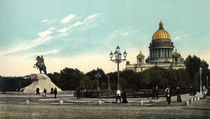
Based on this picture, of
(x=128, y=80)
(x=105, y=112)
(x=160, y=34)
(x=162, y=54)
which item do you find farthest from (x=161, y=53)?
(x=105, y=112)

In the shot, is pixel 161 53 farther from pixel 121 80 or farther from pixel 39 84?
pixel 39 84

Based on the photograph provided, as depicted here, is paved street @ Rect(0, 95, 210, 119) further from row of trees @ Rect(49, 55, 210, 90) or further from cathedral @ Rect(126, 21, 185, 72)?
cathedral @ Rect(126, 21, 185, 72)

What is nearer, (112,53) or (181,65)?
(112,53)

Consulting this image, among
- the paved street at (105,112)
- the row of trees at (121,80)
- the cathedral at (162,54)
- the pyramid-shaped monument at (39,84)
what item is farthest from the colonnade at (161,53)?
the paved street at (105,112)

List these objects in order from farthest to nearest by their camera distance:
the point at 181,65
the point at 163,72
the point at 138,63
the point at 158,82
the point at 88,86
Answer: the point at 138,63, the point at 181,65, the point at 163,72, the point at 158,82, the point at 88,86

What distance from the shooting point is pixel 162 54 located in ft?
606

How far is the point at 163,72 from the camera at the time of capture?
449 ft

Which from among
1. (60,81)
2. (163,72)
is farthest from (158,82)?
(60,81)

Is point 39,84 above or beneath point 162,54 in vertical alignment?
beneath

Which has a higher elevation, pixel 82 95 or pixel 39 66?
pixel 39 66

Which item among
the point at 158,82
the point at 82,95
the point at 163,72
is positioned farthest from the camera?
the point at 163,72

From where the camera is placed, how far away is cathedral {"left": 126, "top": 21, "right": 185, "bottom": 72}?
180m

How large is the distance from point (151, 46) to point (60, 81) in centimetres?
8256

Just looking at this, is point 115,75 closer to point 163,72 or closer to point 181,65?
point 163,72
